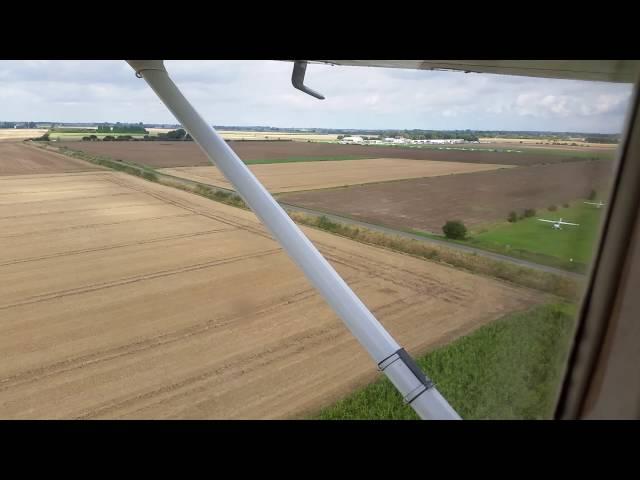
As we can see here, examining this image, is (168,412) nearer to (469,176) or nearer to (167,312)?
(167,312)

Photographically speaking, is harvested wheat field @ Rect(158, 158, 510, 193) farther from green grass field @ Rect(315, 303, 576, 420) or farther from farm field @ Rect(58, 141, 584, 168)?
green grass field @ Rect(315, 303, 576, 420)

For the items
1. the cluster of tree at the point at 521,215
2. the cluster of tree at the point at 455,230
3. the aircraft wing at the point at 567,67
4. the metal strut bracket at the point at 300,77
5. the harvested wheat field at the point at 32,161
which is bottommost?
the cluster of tree at the point at 455,230

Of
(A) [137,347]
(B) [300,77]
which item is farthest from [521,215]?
(A) [137,347]

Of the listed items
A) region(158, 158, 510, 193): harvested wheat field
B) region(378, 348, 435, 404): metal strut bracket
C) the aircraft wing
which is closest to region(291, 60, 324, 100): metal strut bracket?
the aircraft wing

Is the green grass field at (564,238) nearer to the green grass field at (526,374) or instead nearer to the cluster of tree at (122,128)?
the green grass field at (526,374)

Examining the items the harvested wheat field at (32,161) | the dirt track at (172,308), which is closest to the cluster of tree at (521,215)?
the dirt track at (172,308)

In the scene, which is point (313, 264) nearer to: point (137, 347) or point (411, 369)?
point (411, 369)
